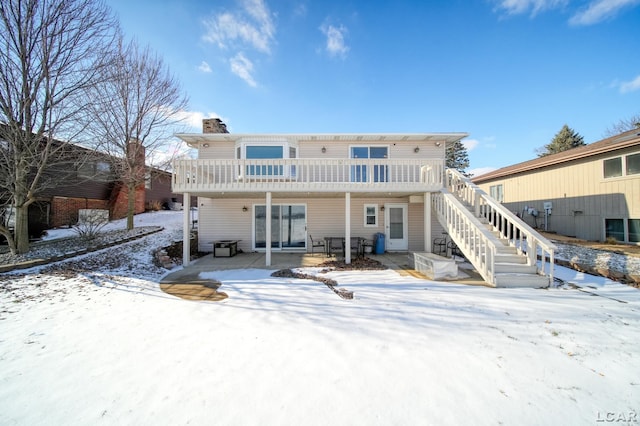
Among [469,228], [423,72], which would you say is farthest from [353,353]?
[423,72]

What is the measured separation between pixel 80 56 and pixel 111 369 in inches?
385

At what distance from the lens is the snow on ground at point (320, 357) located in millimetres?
2117

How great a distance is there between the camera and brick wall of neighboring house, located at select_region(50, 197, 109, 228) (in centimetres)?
1191

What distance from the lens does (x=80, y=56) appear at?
25.1 feet

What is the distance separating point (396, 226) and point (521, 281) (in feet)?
17.5

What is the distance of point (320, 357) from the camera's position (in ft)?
9.47

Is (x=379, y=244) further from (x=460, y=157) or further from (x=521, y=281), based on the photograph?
(x=460, y=157)

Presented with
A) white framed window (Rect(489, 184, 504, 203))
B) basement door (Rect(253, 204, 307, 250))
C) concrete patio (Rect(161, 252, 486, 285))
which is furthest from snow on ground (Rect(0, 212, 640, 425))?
white framed window (Rect(489, 184, 504, 203))

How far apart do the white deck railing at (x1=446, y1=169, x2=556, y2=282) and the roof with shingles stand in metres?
5.50

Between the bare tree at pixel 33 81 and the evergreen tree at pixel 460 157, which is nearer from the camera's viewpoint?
the bare tree at pixel 33 81

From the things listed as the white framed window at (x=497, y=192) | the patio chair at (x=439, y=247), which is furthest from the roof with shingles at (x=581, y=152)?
the patio chair at (x=439, y=247)

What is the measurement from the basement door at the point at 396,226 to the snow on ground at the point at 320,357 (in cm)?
547

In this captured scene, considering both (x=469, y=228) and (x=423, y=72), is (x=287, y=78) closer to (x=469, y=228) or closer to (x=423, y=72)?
(x=423, y=72)

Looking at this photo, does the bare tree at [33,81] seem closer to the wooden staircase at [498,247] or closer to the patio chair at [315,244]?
the patio chair at [315,244]
